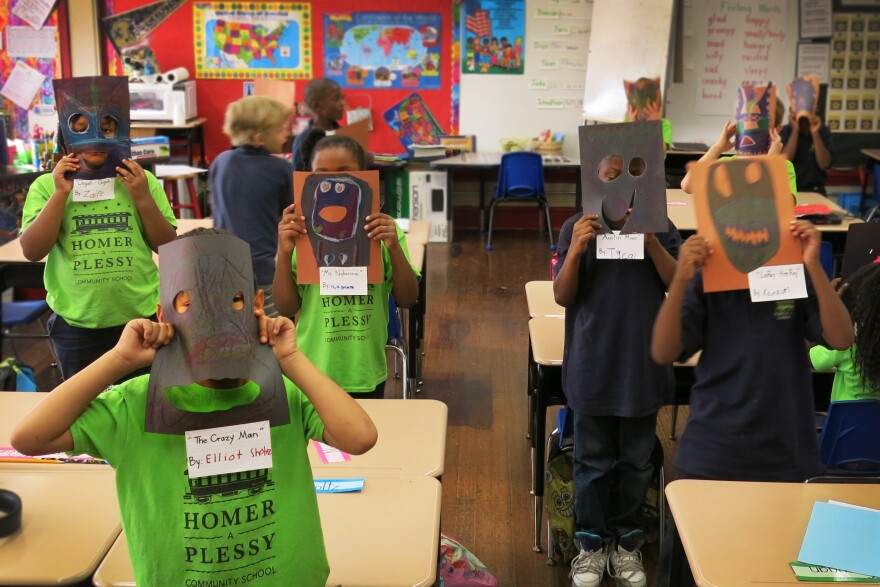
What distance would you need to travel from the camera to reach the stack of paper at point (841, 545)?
1.72 metres

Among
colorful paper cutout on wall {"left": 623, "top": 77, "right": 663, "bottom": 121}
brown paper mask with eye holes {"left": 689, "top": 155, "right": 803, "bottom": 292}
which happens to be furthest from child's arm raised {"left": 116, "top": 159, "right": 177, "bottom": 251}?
→ colorful paper cutout on wall {"left": 623, "top": 77, "right": 663, "bottom": 121}

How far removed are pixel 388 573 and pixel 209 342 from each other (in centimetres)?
58

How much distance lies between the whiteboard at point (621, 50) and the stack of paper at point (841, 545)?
19.8ft

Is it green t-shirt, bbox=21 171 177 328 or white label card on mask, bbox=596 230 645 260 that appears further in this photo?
green t-shirt, bbox=21 171 177 328

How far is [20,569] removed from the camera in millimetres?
1730

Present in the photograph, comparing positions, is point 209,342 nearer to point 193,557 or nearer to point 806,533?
point 193,557

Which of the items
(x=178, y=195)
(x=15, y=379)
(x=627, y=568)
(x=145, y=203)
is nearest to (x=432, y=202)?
(x=178, y=195)

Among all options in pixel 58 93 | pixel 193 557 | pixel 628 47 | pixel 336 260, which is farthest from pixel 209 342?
pixel 628 47

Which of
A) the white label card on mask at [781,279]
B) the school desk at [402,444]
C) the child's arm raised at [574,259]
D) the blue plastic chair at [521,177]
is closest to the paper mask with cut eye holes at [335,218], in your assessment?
A: the school desk at [402,444]

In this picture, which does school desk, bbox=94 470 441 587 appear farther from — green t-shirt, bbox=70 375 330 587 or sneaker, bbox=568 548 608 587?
sneaker, bbox=568 548 608 587

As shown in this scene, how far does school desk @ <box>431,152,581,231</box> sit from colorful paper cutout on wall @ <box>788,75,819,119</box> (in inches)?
66.6

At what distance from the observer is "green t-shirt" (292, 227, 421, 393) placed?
2588 millimetres

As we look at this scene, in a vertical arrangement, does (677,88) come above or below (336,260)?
above

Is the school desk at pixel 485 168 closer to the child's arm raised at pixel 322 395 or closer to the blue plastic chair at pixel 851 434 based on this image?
the blue plastic chair at pixel 851 434
